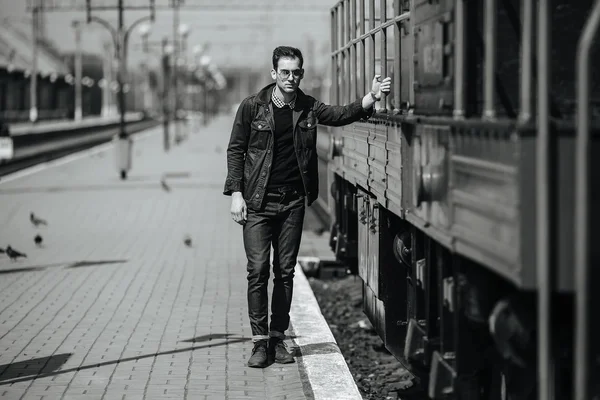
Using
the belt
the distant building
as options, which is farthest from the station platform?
the distant building

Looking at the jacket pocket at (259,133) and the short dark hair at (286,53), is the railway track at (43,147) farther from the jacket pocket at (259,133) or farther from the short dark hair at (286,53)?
the short dark hair at (286,53)

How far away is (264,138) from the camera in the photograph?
25.6ft

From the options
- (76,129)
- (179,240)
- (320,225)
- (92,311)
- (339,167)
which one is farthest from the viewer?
(76,129)

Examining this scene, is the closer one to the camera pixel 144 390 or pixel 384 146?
pixel 144 390

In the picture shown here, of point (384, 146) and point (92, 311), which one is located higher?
point (384, 146)

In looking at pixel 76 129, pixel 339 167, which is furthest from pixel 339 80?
pixel 76 129

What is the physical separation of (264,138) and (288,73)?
1.45ft

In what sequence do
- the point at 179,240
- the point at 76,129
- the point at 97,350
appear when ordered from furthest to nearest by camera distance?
1. the point at 76,129
2. the point at 179,240
3. the point at 97,350

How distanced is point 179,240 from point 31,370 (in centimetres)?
831

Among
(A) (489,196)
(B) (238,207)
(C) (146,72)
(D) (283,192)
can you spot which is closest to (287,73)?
(D) (283,192)

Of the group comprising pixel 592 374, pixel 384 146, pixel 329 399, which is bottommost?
pixel 329 399

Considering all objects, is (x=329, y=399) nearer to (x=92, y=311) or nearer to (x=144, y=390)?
(x=144, y=390)

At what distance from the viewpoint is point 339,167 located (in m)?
11.7

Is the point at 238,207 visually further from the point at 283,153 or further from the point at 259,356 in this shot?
the point at 259,356
